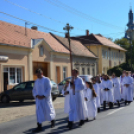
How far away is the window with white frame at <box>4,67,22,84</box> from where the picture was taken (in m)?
20.5

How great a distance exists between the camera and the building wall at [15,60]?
19.4 metres

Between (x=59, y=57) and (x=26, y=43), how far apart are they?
21.7ft

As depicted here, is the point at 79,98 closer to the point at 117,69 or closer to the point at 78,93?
the point at 78,93

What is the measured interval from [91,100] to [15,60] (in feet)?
41.8

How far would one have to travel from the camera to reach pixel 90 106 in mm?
9227

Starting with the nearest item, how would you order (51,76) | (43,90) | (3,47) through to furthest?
(43,90) < (3,47) < (51,76)

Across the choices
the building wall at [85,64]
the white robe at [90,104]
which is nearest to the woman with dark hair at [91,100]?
the white robe at [90,104]

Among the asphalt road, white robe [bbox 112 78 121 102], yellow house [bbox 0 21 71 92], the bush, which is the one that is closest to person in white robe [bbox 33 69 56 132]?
the asphalt road

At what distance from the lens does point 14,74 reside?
21.1m

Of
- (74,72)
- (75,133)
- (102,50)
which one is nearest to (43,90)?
(74,72)

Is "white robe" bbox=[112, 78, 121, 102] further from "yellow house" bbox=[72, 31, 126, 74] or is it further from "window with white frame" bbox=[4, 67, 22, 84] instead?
"yellow house" bbox=[72, 31, 126, 74]

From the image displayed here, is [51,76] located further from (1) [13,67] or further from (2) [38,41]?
(1) [13,67]

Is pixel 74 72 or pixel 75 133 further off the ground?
pixel 74 72

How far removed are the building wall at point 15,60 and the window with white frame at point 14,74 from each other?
204 mm
